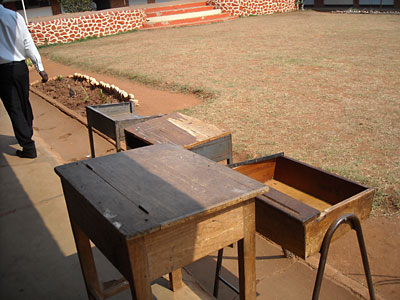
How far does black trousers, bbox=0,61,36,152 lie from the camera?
4.42m

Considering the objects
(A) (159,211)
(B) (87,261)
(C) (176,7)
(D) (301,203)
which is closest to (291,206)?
(D) (301,203)

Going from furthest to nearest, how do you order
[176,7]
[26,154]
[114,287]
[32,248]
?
[176,7] → [26,154] → [32,248] → [114,287]

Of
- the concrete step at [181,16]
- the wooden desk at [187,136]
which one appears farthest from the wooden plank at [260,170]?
the concrete step at [181,16]

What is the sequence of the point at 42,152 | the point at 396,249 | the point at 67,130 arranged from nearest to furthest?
the point at 396,249, the point at 42,152, the point at 67,130

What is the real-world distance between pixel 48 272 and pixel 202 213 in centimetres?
186

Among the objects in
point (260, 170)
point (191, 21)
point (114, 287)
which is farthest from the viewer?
point (191, 21)

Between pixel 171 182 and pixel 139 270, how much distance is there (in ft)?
1.31

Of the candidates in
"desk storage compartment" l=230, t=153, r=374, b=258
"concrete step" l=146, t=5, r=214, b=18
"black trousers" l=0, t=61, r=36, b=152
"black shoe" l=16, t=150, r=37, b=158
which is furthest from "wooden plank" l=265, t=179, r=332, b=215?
"concrete step" l=146, t=5, r=214, b=18

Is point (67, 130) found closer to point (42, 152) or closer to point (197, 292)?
point (42, 152)

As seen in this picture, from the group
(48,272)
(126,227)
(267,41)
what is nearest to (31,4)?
(267,41)

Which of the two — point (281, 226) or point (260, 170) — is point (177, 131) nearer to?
point (260, 170)

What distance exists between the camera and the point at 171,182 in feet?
5.49

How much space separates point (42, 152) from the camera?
5207mm

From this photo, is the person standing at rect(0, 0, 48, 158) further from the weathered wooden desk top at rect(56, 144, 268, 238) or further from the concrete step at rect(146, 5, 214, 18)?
the concrete step at rect(146, 5, 214, 18)
